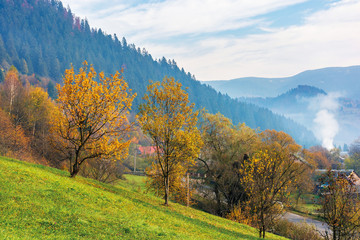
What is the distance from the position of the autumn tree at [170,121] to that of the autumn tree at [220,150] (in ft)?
61.3

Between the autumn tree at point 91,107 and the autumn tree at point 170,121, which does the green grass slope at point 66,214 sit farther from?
the autumn tree at point 170,121

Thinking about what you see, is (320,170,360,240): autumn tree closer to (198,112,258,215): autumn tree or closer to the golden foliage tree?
(198,112,258,215): autumn tree

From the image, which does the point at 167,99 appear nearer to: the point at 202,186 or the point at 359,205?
the point at 359,205

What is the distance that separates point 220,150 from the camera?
50.5 m

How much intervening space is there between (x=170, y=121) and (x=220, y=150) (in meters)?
23.7

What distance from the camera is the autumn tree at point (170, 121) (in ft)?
93.8

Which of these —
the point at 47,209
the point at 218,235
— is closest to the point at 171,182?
the point at 218,235

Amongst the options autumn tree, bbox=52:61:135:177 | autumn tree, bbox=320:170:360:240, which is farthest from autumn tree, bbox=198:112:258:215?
autumn tree, bbox=320:170:360:240

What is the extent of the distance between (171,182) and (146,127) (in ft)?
45.1

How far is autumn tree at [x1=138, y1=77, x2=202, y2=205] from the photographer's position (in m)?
28.6

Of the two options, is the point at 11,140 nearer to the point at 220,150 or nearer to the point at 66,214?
the point at 220,150

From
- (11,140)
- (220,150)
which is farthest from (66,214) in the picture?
(11,140)

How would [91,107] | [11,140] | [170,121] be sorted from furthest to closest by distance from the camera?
[11,140] → [170,121] → [91,107]

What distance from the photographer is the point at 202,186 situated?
5075 cm
